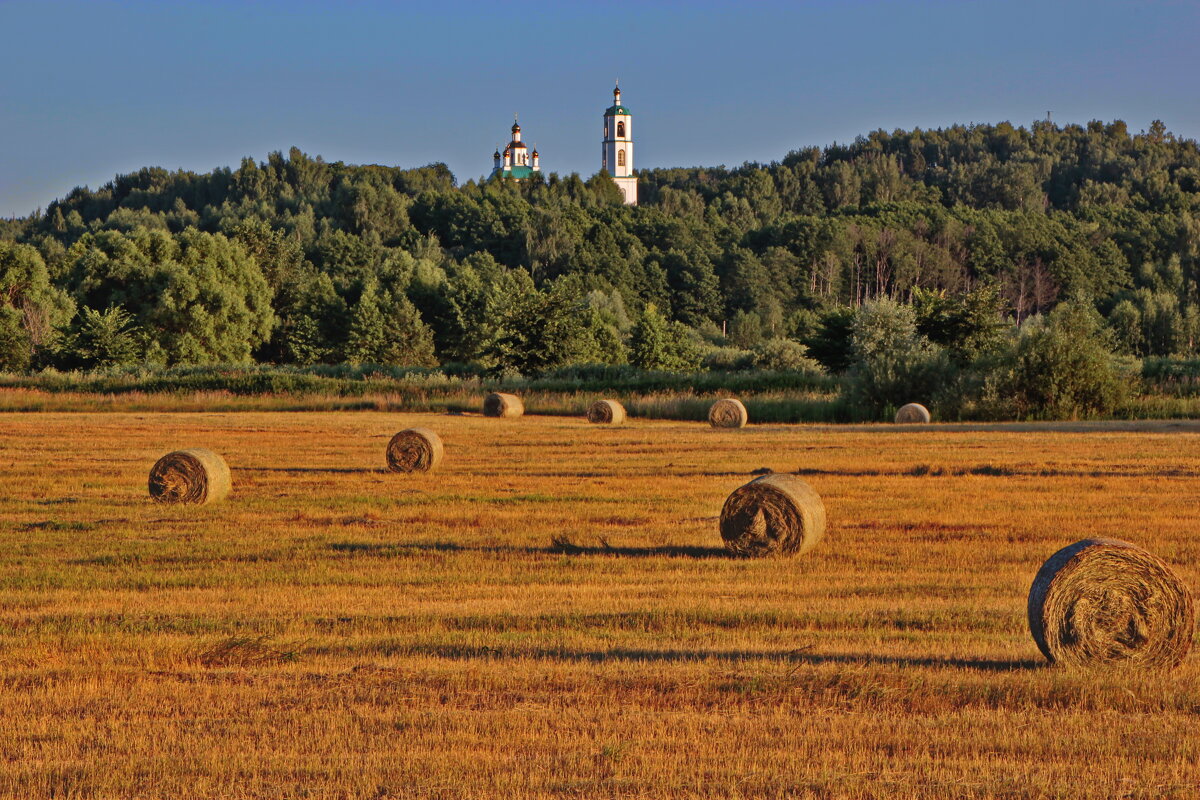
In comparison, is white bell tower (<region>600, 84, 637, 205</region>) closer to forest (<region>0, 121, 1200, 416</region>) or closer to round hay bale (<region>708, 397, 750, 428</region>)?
forest (<region>0, 121, 1200, 416</region>)

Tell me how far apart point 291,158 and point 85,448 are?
136m

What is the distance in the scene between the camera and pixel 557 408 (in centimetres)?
4469

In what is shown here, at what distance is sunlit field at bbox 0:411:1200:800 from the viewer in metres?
6.80

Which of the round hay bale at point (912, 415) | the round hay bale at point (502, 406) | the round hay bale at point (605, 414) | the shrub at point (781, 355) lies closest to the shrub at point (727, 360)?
the shrub at point (781, 355)

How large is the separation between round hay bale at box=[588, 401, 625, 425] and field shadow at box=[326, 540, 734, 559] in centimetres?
2399

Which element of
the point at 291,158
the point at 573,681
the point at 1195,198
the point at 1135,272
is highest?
the point at 291,158

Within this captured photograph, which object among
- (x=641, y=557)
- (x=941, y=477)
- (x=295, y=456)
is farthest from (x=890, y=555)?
(x=295, y=456)

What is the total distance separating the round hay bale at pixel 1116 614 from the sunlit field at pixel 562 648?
9.9 inches

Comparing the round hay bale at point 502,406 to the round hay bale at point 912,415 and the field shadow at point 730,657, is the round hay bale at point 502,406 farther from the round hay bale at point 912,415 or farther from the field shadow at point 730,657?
the field shadow at point 730,657

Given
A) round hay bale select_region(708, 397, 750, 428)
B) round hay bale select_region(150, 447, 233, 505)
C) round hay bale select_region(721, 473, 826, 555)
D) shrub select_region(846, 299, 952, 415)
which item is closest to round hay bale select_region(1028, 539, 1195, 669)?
round hay bale select_region(721, 473, 826, 555)

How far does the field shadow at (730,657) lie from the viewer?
→ 9039 mm

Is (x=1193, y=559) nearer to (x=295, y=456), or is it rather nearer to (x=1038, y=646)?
(x=1038, y=646)

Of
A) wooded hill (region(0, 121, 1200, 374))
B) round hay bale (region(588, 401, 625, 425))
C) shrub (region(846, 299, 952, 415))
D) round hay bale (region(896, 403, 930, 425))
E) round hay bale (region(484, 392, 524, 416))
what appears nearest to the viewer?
round hay bale (region(896, 403, 930, 425))

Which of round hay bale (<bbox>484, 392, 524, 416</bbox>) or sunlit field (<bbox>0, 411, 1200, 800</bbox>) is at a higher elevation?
round hay bale (<bbox>484, 392, 524, 416</bbox>)
